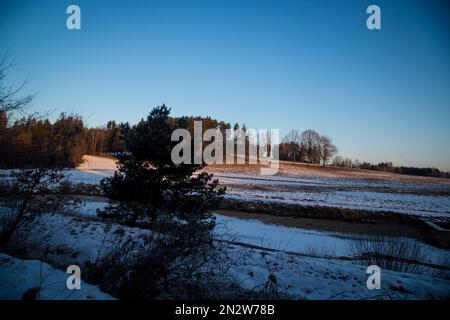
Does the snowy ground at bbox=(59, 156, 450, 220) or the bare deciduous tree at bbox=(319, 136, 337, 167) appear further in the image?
the bare deciduous tree at bbox=(319, 136, 337, 167)

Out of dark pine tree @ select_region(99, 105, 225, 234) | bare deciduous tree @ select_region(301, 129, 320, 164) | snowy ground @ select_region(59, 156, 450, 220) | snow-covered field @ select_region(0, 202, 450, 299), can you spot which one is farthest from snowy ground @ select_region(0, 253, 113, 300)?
bare deciduous tree @ select_region(301, 129, 320, 164)

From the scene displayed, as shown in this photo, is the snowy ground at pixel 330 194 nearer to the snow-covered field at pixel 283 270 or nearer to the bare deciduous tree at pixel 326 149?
the snow-covered field at pixel 283 270

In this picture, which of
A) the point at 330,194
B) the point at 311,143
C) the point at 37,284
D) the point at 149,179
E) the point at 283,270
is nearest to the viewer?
the point at 37,284

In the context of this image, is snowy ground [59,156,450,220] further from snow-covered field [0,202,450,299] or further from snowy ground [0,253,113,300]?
snowy ground [0,253,113,300]

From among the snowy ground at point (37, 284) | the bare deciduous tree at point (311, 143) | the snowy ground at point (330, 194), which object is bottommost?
the snowy ground at point (330, 194)

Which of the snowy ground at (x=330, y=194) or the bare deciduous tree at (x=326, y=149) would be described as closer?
the snowy ground at (x=330, y=194)

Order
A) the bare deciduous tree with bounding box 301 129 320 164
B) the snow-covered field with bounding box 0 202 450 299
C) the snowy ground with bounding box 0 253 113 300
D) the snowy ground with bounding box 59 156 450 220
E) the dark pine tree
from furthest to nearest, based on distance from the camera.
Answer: the bare deciduous tree with bounding box 301 129 320 164
the snowy ground with bounding box 59 156 450 220
the dark pine tree
the snow-covered field with bounding box 0 202 450 299
the snowy ground with bounding box 0 253 113 300

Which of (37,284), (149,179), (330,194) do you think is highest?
(149,179)

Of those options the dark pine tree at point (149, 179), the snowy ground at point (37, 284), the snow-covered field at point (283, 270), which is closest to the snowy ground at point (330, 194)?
the dark pine tree at point (149, 179)

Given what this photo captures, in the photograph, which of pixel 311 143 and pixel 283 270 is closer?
pixel 283 270

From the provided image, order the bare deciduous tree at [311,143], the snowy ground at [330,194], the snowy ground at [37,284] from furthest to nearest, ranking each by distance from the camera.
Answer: the bare deciduous tree at [311,143] < the snowy ground at [330,194] < the snowy ground at [37,284]

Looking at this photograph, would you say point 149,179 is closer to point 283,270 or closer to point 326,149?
point 283,270

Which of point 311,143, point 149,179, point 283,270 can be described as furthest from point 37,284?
point 311,143

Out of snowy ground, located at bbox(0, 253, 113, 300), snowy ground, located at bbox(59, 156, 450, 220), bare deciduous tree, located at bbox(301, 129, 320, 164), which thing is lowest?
snowy ground, located at bbox(59, 156, 450, 220)
